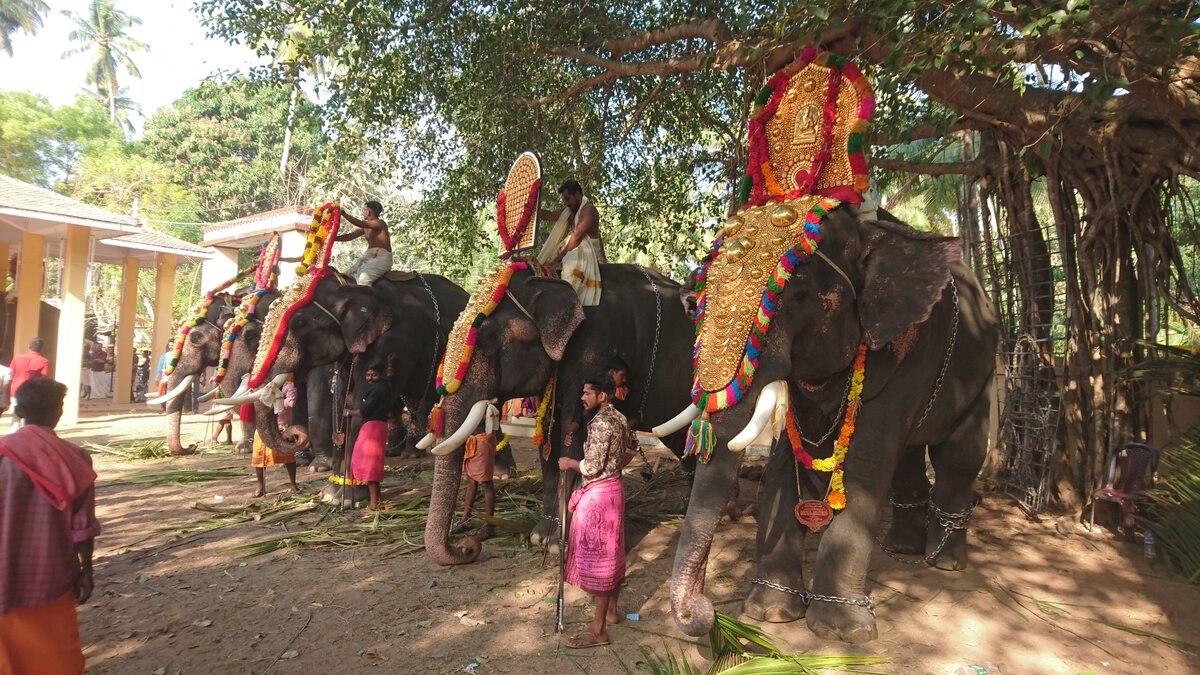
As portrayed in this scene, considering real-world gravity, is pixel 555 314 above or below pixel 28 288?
below

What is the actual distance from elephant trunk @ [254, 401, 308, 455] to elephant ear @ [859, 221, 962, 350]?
17.2 feet

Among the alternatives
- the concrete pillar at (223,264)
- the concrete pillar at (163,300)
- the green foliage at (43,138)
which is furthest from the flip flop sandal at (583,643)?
Result: the green foliage at (43,138)

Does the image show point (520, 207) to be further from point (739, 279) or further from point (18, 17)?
point (18, 17)

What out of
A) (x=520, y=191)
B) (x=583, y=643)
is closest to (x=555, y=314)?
(x=520, y=191)

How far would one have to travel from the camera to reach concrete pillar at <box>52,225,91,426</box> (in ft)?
44.8

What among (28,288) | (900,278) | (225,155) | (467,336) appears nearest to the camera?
(900,278)

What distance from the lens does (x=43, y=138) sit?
108 feet

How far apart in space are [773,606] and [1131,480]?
3.29 metres

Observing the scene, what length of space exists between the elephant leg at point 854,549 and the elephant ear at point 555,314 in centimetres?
227

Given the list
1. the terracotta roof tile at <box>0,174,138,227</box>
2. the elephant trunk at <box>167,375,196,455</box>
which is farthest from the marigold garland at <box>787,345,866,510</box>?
the terracotta roof tile at <box>0,174,138,227</box>

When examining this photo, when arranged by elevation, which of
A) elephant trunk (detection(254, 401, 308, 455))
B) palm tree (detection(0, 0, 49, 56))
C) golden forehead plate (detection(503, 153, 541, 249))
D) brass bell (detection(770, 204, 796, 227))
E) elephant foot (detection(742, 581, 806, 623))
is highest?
palm tree (detection(0, 0, 49, 56))

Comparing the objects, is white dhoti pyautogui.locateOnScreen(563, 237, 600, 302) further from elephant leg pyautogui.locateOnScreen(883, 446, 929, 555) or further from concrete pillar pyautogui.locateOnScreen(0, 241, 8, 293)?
concrete pillar pyautogui.locateOnScreen(0, 241, 8, 293)

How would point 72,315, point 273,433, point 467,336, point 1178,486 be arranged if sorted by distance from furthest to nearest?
point 72,315 < point 273,433 < point 467,336 < point 1178,486

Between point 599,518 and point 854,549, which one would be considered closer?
point 854,549
